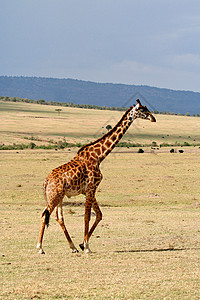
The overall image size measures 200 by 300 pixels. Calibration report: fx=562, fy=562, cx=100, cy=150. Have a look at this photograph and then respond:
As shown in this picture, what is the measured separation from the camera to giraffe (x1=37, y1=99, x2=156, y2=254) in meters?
12.4

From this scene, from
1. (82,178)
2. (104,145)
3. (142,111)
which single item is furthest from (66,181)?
(142,111)

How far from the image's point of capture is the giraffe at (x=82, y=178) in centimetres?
1243

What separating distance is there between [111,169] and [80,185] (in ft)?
97.1

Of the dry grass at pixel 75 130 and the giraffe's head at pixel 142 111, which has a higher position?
the dry grass at pixel 75 130

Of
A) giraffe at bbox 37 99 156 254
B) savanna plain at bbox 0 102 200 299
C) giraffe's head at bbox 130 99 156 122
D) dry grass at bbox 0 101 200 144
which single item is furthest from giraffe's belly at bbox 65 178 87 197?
dry grass at bbox 0 101 200 144

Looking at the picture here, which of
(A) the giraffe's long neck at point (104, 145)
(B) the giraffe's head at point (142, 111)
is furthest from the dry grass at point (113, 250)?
(B) the giraffe's head at point (142, 111)

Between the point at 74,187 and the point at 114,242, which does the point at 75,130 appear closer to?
the point at 114,242

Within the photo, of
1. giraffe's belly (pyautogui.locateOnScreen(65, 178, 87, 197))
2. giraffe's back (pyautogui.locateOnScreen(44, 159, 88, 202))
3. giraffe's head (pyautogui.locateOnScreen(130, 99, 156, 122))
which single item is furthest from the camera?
giraffe's head (pyautogui.locateOnScreen(130, 99, 156, 122))

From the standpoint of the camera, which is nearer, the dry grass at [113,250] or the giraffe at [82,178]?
the dry grass at [113,250]

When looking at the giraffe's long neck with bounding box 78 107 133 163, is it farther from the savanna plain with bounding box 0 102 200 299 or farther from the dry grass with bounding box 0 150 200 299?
the dry grass with bounding box 0 150 200 299

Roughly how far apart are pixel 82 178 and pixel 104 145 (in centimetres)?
135

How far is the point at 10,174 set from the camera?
124 ft

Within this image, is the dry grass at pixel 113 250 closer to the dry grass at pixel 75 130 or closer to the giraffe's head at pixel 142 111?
the giraffe's head at pixel 142 111

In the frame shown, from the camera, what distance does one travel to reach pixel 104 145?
13.9m
